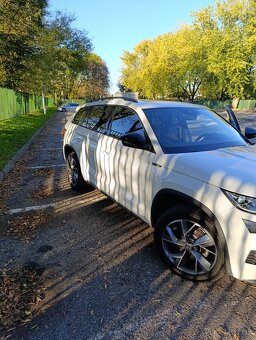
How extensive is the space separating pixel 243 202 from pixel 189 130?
61.4 inches

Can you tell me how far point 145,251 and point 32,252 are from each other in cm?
139

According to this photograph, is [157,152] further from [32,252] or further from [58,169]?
[58,169]

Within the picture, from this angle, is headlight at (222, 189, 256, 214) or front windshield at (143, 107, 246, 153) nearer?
headlight at (222, 189, 256, 214)

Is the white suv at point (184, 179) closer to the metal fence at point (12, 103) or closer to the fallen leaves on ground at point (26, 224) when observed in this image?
the fallen leaves on ground at point (26, 224)

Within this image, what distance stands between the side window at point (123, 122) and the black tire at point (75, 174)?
152cm

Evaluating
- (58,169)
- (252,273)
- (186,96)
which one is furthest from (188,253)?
(186,96)

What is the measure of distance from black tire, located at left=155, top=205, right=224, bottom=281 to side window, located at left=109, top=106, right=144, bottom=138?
1199 mm

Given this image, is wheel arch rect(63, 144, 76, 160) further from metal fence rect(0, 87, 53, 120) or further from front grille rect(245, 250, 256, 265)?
metal fence rect(0, 87, 53, 120)

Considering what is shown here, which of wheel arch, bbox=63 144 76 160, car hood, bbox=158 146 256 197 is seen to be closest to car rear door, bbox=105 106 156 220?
car hood, bbox=158 146 256 197

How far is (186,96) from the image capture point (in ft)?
194

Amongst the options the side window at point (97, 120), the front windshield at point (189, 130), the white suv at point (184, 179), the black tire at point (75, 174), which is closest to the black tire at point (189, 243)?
the white suv at point (184, 179)

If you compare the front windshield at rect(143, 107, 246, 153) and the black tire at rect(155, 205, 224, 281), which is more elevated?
the front windshield at rect(143, 107, 246, 153)

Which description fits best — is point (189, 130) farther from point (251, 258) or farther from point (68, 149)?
point (68, 149)

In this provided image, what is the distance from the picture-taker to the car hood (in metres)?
2.53
